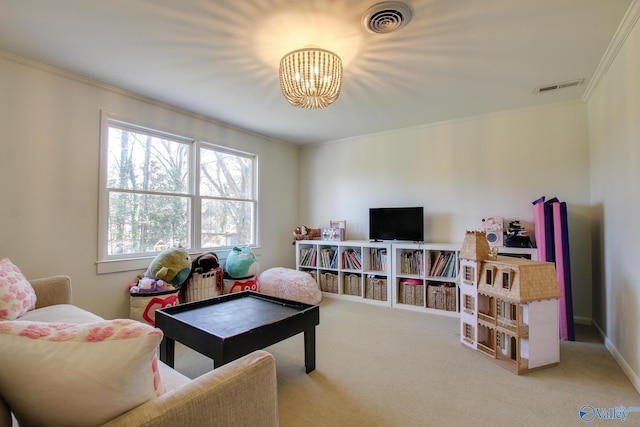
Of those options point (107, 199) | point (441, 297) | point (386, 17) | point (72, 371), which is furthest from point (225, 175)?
point (72, 371)

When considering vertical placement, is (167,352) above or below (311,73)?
below

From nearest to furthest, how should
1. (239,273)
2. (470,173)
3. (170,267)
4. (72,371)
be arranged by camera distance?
1. (72,371)
2. (170,267)
3. (239,273)
4. (470,173)

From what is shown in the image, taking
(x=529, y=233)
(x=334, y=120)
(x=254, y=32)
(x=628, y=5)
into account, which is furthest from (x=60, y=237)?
(x=529, y=233)

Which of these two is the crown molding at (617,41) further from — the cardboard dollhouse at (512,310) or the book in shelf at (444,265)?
the book in shelf at (444,265)

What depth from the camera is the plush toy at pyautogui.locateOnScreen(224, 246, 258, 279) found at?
3658 millimetres

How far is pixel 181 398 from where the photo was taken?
875 mm

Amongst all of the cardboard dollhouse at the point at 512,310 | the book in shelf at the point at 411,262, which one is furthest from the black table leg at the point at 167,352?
the book in shelf at the point at 411,262

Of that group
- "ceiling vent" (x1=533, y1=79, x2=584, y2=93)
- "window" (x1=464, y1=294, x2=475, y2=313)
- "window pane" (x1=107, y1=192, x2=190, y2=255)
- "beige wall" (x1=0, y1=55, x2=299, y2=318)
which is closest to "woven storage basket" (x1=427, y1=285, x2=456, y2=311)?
"window" (x1=464, y1=294, x2=475, y2=313)

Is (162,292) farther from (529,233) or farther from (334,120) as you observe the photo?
(529,233)

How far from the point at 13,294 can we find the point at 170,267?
1185 mm

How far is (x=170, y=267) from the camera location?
3.00m
